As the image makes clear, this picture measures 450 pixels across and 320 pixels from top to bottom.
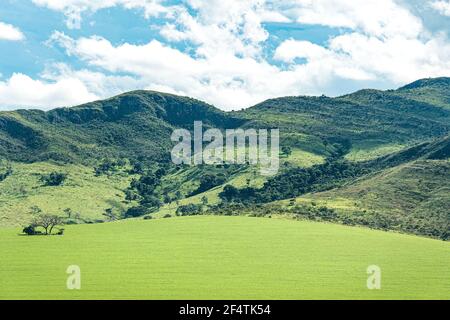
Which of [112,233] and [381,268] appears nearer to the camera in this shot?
[381,268]

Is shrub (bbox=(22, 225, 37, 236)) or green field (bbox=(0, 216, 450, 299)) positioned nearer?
green field (bbox=(0, 216, 450, 299))

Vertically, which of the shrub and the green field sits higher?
the shrub

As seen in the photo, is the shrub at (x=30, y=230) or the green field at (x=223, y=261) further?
the shrub at (x=30, y=230)

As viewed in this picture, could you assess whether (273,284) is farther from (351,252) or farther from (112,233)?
(112,233)

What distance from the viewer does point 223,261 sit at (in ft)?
390

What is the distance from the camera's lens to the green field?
94.9m

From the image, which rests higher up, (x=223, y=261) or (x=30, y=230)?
(x=30, y=230)

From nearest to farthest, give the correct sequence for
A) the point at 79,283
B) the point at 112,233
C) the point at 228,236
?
the point at 79,283
the point at 228,236
the point at 112,233

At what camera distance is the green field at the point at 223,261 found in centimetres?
9488

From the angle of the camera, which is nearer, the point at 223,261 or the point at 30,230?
the point at 223,261
